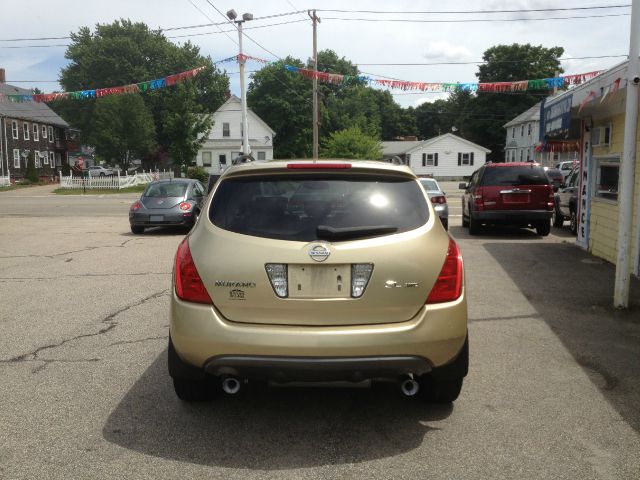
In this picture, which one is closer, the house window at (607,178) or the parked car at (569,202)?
the house window at (607,178)

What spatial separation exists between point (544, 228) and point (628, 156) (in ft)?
27.6

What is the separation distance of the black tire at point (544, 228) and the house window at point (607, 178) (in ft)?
8.58

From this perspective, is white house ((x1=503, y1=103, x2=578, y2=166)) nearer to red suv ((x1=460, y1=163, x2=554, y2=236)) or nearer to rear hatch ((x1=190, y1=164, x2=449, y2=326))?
red suv ((x1=460, y1=163, x2=554, y2=236))

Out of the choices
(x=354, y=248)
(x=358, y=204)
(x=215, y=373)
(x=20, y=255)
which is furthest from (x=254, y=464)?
(x=20, y=255)

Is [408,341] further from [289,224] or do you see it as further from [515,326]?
[515,326]

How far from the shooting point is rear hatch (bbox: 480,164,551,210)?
1524 centimetres

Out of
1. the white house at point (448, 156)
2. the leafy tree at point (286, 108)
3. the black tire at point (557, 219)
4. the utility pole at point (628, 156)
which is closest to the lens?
the utility pole at point (628, 156)

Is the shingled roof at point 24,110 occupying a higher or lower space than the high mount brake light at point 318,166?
higher

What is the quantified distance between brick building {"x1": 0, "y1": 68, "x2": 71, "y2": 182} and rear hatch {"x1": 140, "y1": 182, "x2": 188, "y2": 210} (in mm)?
42991

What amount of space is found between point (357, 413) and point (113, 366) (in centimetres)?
223

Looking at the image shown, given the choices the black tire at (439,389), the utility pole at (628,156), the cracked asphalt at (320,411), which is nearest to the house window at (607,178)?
the utility pole at (628,156)

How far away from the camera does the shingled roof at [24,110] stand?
59000mm

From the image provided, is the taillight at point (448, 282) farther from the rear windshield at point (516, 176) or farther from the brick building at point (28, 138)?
the brick building at point (28, 138)

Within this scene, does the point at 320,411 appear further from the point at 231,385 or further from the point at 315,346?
the point at 315,346
